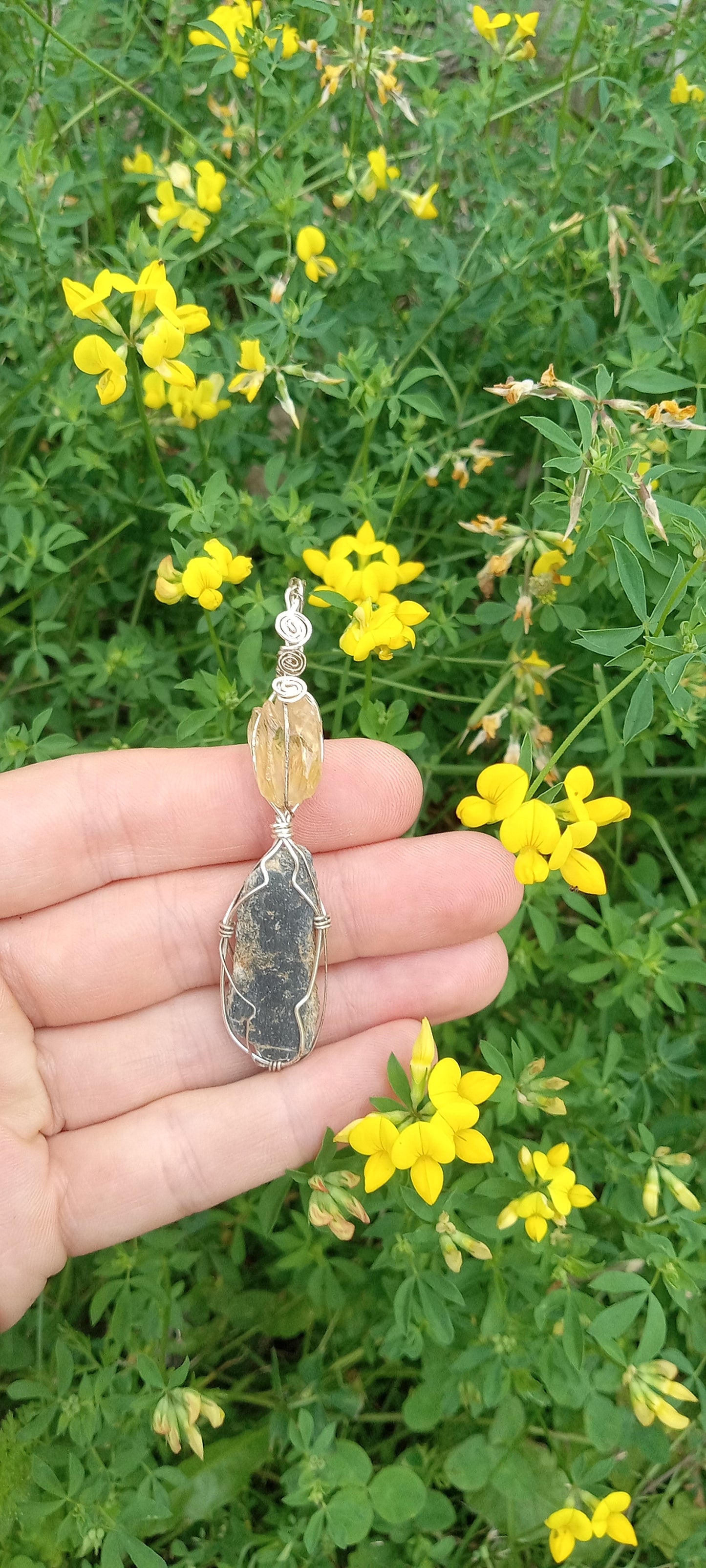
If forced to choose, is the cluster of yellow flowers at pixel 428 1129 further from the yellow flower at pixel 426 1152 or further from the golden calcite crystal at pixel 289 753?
the golden calcite crystal at pixel 289 753

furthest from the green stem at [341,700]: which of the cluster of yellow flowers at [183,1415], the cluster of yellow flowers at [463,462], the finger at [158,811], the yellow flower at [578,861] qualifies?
the cluster of yellow flowers at [183,1415]

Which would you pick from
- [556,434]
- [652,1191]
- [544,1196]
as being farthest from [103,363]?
[652,1191]

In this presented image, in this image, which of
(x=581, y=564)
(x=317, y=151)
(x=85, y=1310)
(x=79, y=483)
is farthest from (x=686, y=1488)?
(x=317, y=151)

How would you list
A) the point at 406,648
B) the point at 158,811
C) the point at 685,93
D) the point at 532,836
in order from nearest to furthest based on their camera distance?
the point at 532,836 < the point at 158,811 < the point at 685,93 < the point at 406,648

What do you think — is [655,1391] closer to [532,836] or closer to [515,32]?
[532,836]

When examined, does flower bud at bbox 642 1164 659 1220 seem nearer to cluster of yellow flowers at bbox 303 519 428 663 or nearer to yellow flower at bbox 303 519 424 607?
cluster of yellow flowers at bbox 303 519 428 663

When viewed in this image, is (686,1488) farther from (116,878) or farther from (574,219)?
(574,219)
